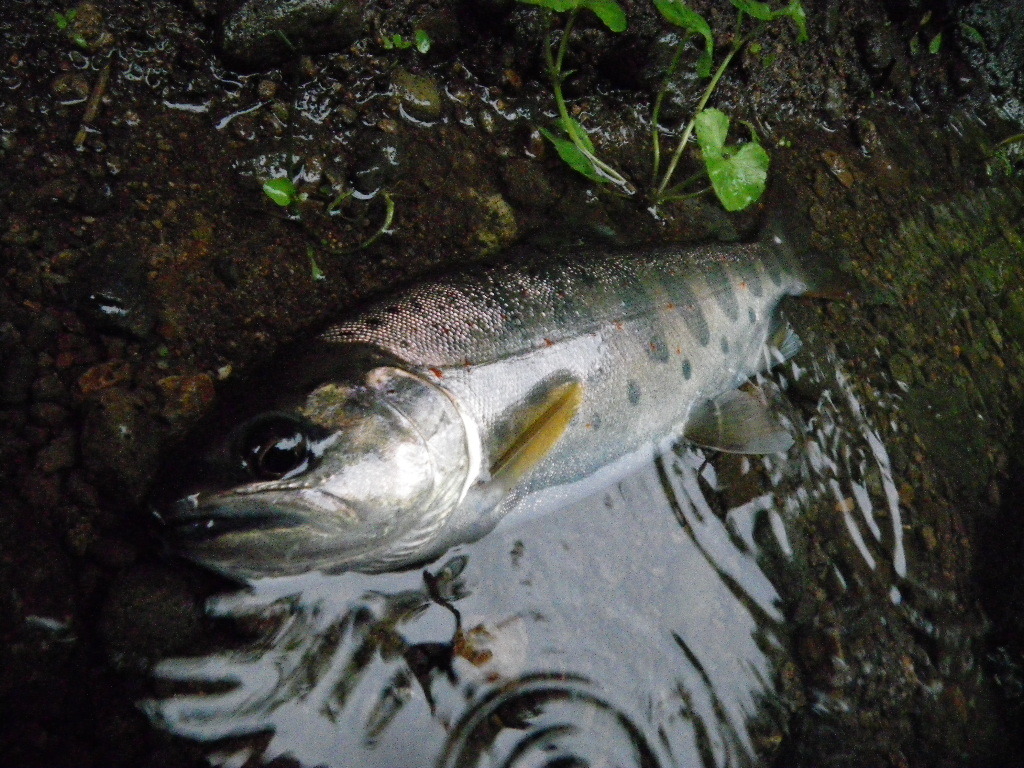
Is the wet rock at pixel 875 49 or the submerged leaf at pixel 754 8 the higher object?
the submerged leaf at pixel 754 8

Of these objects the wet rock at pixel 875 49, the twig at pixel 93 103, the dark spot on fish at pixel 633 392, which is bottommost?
the dark spot on fish at pixel 633 392

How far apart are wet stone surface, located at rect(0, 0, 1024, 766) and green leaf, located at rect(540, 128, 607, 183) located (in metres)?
0.14

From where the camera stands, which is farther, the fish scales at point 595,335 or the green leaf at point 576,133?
the green leaf at point 576,133

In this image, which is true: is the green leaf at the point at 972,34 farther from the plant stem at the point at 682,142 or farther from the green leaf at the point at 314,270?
the green leaf at the point at 314,270

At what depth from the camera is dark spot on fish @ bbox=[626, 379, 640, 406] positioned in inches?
117

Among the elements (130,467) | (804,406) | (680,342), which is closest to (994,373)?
(804,406)

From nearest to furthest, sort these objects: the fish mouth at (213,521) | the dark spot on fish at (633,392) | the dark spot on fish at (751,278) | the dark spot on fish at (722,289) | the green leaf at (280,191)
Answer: the fish mouth at (213,521)
the dark spot on fish at (633,392)
the green leaf at (280,191)
the dark spot on fish at (722,289)
the dark spot on fish at (751,278)

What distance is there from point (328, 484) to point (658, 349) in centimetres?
158

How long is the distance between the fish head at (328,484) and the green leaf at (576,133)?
1765 mm

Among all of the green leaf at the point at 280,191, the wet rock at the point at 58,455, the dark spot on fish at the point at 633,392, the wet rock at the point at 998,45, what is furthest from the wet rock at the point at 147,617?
the wet rock at the point at 998,45

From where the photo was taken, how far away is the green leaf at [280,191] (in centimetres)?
307

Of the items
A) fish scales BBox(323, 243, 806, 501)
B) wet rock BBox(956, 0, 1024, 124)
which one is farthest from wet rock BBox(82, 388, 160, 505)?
wet rock BBox(956, 0, 1024, 124)

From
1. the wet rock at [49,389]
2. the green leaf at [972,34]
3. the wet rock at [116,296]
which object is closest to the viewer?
the wet rock at [49,389]

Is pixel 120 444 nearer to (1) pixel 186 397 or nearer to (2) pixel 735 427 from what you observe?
(1) pixel 186 397
